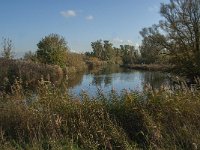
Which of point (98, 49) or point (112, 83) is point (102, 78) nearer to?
point (112, 83)

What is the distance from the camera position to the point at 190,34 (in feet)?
124

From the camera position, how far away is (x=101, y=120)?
24.2 ft

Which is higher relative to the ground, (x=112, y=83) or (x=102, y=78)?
(x=112, y=83)

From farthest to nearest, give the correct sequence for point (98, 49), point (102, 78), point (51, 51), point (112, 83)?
point (98, 49), point (51, 51), point (102, 78), point (112, 83)

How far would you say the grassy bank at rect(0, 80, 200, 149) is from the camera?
21.7 ft

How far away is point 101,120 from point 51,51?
53.0m

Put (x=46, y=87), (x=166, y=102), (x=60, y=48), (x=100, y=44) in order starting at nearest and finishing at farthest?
(x=166, y=102) < (x=46, y=87) < (x=60, y=48) < (x=100, y=44)

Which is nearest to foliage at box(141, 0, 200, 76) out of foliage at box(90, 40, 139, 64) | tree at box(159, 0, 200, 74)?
tree at box(159, 0, 200, 74)

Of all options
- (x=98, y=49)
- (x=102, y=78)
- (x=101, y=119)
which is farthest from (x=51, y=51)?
(x=98, y=49)

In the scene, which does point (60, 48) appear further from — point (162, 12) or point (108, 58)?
point (108, 58)

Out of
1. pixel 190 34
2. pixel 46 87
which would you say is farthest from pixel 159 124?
pixel 190 34

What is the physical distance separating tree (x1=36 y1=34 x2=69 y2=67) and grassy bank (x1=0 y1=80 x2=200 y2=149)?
164 ft

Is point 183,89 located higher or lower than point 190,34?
lower

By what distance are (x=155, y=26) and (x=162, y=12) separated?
1.74 meters
